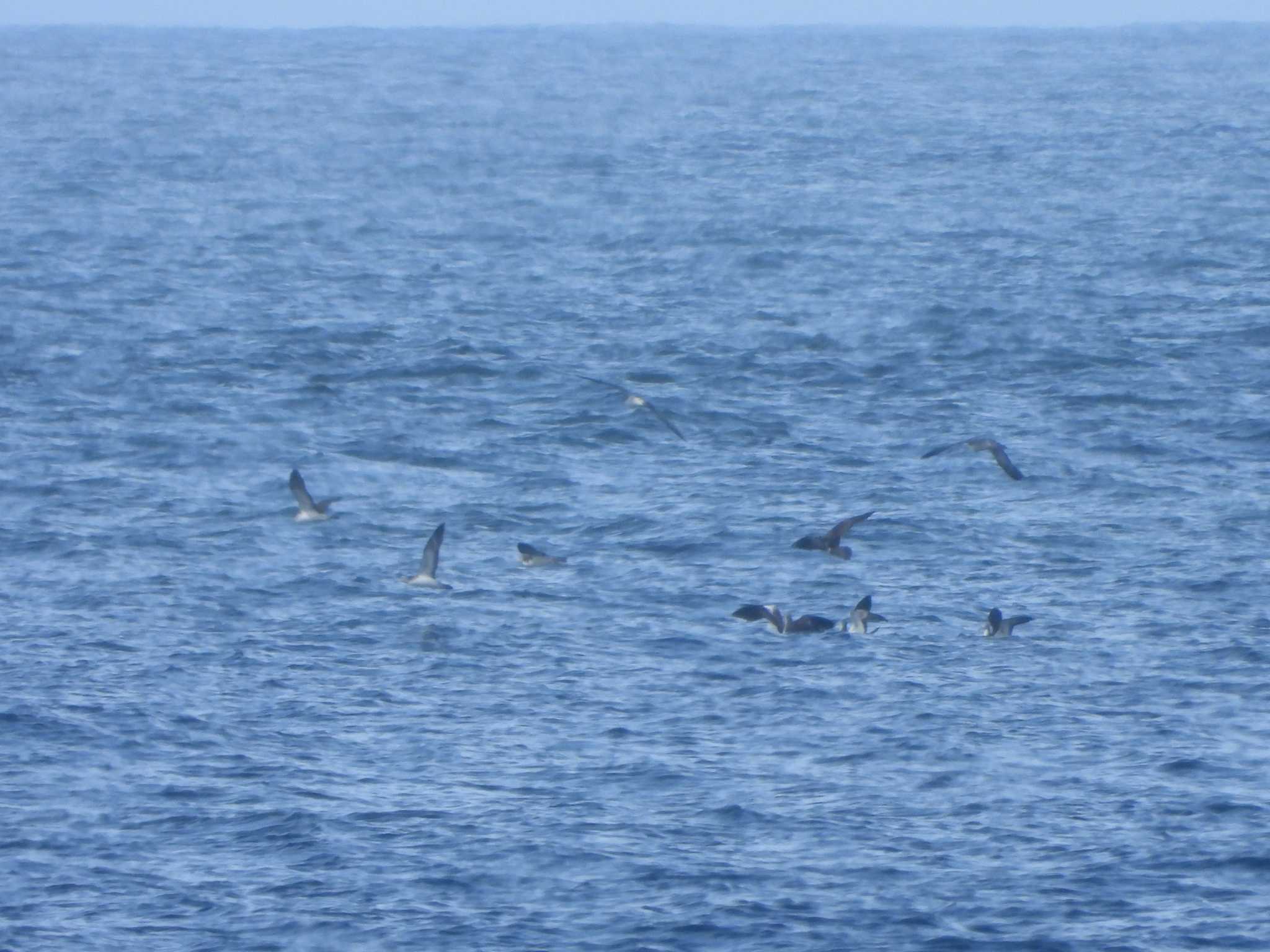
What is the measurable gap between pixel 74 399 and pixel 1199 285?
28.4m

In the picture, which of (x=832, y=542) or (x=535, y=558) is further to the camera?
(x=535, y=558)

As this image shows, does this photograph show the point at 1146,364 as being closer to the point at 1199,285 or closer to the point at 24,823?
the point at 1199,285

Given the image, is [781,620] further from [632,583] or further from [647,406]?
[647,406]

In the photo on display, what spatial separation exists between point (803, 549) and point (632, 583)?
248 centimetres

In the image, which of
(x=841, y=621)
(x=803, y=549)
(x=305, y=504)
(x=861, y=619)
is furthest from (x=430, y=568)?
(x=861, y=619)

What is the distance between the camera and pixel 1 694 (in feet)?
82.9

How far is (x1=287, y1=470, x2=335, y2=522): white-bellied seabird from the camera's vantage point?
30642mm

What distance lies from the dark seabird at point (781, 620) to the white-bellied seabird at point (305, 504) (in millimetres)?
6864

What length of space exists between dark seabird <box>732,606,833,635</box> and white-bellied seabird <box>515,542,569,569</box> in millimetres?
3258

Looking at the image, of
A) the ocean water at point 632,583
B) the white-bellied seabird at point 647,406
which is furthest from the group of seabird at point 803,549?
the white-bellied seabird at point 647,406

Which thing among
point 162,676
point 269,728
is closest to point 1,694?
point 162,676

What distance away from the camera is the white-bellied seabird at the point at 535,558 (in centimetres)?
2909

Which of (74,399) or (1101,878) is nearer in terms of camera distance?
(1101,878)

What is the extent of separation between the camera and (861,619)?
27062 mm
